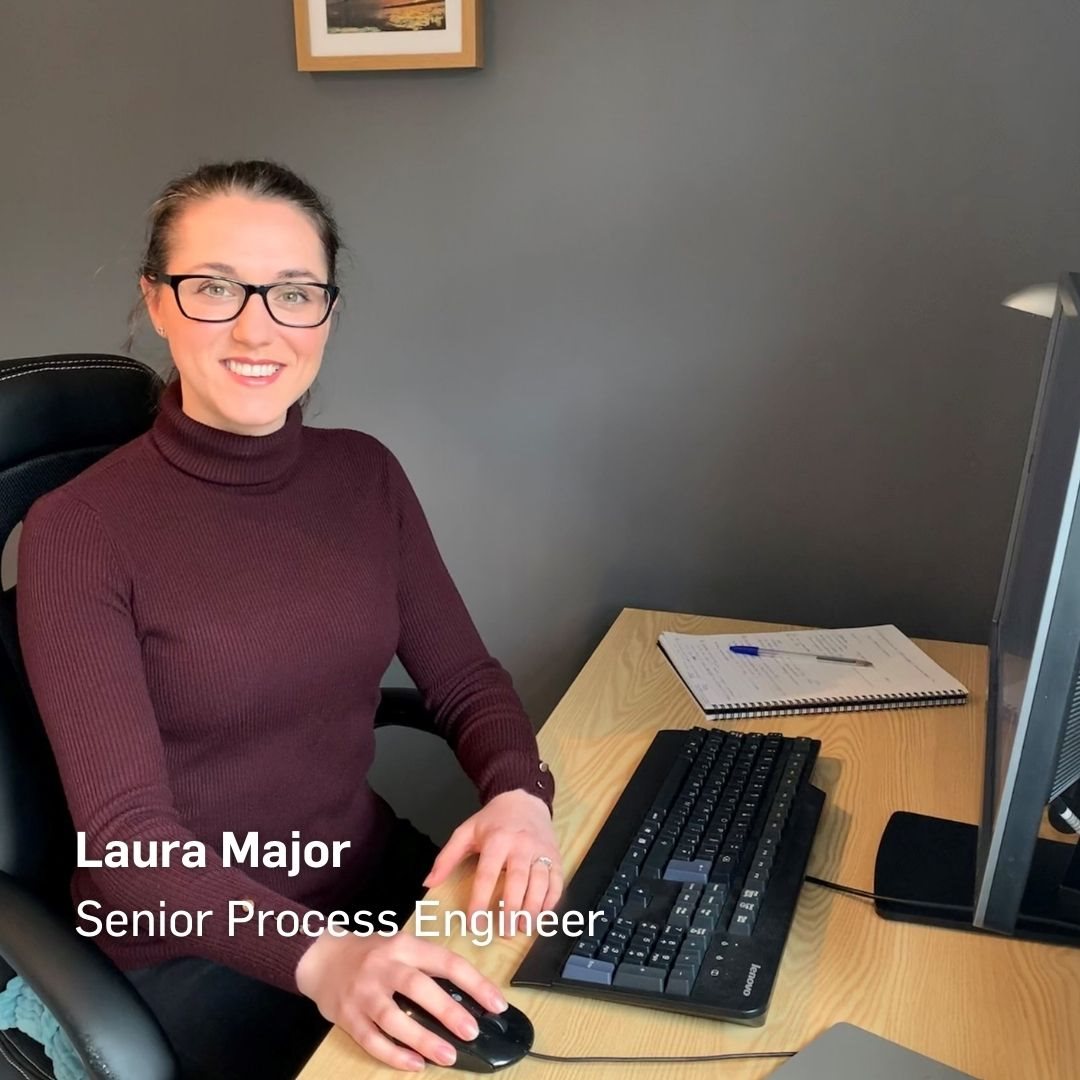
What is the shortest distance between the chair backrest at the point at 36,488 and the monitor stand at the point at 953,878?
781mm

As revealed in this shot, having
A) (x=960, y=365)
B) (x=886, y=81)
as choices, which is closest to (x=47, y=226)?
(x=886, y=81)

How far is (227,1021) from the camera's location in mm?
1042

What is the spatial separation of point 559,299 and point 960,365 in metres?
0.55

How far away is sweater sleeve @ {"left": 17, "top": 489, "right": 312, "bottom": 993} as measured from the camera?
0.95m

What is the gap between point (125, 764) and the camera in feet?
3.25

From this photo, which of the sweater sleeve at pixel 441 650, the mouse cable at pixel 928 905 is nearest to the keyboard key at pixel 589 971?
the mouse cable at pixel 928 905

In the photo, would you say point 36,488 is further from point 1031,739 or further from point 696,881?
point 1031,739

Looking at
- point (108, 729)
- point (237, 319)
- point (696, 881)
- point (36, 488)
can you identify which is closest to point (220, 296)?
point (237, 319)

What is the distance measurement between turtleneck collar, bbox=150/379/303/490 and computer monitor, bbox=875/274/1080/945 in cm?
72

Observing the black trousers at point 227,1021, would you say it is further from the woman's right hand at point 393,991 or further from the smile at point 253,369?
the smile at point 253,369

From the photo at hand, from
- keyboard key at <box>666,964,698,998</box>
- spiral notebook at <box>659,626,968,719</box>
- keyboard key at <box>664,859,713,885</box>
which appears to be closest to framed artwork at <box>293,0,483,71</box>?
spiral notebook at <box>659,626,968,719</box>

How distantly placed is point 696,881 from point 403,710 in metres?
0.55

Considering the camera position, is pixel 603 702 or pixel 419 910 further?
pixel 603 702

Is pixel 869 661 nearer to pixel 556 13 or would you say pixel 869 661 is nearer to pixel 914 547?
pixel 914 547
